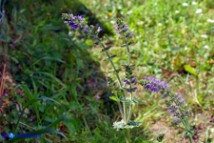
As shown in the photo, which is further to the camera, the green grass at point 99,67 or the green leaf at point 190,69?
the green leaf at point 190,69

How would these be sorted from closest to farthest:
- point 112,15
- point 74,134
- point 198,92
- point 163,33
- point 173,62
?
point 74,134 < point 198,92 < point 173,62 < point 163,33 < point 112,15

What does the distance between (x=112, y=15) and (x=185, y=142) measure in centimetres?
182

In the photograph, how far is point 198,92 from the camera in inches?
122

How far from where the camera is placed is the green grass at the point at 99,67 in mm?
2760

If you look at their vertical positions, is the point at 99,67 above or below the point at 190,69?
above

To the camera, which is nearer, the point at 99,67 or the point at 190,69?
the point at 190,69

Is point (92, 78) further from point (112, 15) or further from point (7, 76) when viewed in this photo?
point (112, 15)

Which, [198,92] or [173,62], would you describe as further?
[173,62]

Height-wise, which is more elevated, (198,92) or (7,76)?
(7,76)

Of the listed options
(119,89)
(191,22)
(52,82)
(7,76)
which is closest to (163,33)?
(191,22)

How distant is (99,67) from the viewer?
11.7 ft

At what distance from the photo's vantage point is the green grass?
2760mm

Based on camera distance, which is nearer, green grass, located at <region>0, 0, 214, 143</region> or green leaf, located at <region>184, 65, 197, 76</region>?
green grass, located at <region>0, 0, 214, 143</region>

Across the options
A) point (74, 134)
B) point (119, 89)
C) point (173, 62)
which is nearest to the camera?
point (119, 89)
